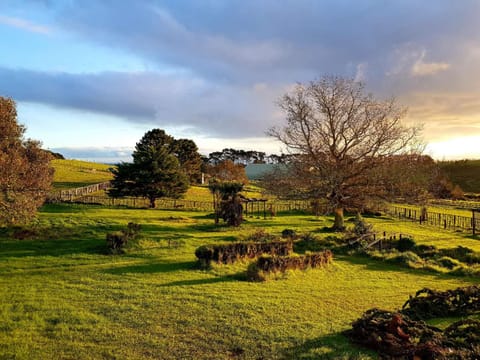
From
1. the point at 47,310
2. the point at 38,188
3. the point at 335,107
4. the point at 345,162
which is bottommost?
the point at 47,310

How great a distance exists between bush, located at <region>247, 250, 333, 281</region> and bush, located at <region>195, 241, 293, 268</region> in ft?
4.54

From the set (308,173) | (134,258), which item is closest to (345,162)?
(308,173)

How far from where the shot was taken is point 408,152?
26.7m

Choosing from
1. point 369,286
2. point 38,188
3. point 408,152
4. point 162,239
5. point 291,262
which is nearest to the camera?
point 369,286

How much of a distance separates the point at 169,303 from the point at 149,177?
2974cm

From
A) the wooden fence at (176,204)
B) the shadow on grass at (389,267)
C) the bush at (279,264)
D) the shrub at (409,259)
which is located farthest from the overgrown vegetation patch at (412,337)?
the wooden fence at (176,204)

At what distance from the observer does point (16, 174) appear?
1772cm

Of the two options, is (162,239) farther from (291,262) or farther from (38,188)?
(291,262)

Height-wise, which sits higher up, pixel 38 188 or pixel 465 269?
pixel 38 188

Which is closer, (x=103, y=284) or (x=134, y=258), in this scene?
(x=103, y=284)

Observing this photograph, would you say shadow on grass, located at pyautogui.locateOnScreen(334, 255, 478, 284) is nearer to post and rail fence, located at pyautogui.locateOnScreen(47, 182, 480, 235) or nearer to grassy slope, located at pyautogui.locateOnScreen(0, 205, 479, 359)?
grassy slope, located at pyautogui.locateOnScreen(0, 205, 479, 359)

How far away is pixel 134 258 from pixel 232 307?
7923 mm

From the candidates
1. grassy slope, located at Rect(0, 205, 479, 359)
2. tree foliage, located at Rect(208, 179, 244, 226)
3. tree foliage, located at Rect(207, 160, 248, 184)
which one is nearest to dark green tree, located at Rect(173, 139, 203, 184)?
tree foliage, located at Rect(207, 160, 248, 184)

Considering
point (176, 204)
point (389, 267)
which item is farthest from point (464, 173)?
point (389, 267)
